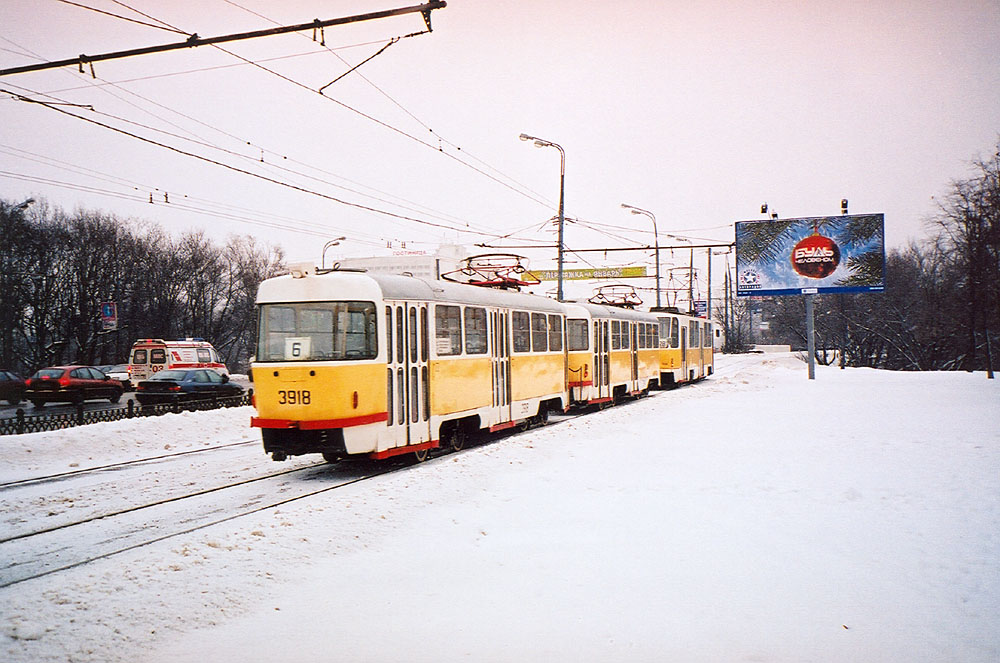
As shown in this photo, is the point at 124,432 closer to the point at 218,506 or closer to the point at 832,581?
the point at 218,506

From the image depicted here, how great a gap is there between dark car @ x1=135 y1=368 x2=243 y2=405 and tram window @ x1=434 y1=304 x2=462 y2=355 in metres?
11.6

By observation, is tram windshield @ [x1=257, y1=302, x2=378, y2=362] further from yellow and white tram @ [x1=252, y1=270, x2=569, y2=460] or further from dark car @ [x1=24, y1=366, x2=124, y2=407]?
dark car @ [x1=24, y1=366, x2=124, y2=407]

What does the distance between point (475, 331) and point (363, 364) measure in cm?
349

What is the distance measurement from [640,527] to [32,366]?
3612 cm

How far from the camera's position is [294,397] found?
A: 1002cm

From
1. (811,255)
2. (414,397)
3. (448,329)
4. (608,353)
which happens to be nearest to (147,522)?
(414,397)

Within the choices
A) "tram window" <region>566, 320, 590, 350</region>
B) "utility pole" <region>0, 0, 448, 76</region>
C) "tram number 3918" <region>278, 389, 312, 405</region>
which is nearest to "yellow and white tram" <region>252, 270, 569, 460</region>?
"tram number 3918" <region>278, 389, 312, 405</region>

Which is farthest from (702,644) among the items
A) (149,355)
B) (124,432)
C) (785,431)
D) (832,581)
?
(149,355)

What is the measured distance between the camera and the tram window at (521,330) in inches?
591

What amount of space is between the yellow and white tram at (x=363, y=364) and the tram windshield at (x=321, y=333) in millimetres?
14

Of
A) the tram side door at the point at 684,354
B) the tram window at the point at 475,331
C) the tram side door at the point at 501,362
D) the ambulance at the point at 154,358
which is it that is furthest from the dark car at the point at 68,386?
the tram side door at the point at 684,354

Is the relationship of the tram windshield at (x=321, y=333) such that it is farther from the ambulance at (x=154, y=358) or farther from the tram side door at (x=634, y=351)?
the ambulance at (x=154, y=358)

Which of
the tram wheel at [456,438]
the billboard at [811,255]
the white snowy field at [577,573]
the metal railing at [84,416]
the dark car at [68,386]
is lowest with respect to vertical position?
the white snowy field at [577,573]

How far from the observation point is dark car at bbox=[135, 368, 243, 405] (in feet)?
68.7
